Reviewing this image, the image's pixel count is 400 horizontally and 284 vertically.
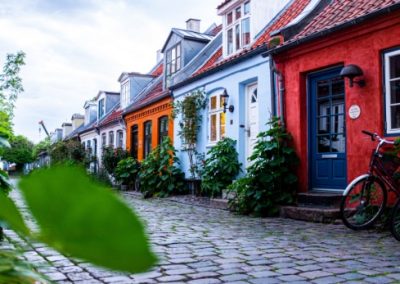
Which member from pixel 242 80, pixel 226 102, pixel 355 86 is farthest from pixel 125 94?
pixel 355 86

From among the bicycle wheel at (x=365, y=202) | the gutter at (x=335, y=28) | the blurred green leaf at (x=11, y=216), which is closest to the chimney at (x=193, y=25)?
the gutter at (x=335, y=28)

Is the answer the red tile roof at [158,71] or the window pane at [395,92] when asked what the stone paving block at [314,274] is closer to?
the window pane at [395,92]

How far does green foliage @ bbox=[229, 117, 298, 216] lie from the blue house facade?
4.01 feet

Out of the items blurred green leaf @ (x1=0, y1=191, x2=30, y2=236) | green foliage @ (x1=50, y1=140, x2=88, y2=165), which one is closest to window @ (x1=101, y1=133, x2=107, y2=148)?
green foliage @ (x1=50, y1=140, x2=88, y2=165)

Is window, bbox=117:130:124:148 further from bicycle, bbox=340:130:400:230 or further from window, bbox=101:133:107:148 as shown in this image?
bicycle, bbox=340:130:400:230

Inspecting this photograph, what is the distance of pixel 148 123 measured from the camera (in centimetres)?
1752

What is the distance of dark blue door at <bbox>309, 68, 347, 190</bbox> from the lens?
8.06m

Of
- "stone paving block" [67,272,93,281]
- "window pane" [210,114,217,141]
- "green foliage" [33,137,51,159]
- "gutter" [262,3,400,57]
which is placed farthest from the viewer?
"window pane" [210,114,217,141]

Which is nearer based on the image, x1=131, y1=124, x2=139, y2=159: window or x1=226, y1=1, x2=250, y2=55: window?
x1=226, y1=1, x2=250, y2=55: window

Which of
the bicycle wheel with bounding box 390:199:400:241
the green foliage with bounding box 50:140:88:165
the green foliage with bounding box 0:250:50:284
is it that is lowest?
the bicycle wheel with bounding box 390:199:400:241

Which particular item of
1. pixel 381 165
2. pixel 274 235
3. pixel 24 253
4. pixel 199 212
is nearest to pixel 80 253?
pixel 24 253

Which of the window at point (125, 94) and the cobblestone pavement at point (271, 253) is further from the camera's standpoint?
the window at point (125, 94)

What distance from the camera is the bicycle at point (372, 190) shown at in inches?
242

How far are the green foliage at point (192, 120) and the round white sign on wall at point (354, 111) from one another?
5566mm
